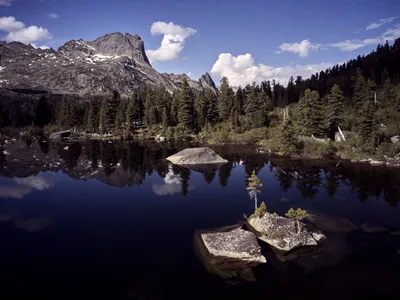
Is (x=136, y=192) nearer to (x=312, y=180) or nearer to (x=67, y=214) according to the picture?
(x=67, y=214)

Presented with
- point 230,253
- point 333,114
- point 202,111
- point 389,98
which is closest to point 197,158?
point 230,253

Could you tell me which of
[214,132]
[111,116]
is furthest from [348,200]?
[111,116]

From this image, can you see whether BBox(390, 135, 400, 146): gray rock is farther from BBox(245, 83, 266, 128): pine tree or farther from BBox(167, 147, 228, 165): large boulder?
BBox(245, 83, 266, 128): pine tree

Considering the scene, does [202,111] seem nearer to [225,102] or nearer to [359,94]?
[225,102]

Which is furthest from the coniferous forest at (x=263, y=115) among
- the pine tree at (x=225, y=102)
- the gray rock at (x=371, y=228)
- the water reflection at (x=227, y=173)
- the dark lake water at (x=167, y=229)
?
the gray rock at (x=371, y=228)

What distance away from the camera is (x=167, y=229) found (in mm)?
26578

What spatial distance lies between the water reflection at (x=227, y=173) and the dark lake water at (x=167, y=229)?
31 cm

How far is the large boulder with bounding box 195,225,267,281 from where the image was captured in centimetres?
1947

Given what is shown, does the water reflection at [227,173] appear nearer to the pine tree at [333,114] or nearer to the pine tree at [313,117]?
the pine tree at [313,117]

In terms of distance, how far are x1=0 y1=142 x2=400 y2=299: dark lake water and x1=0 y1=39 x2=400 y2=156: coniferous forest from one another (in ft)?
58.7

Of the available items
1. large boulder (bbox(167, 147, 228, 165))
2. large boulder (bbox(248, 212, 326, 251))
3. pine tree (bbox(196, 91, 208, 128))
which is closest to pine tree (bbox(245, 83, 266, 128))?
pine tree (bbox(196, 91, 208, 128))

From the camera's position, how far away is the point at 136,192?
38688mm

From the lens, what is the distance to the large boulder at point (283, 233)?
22766 mm

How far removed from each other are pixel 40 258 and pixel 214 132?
253 ft
